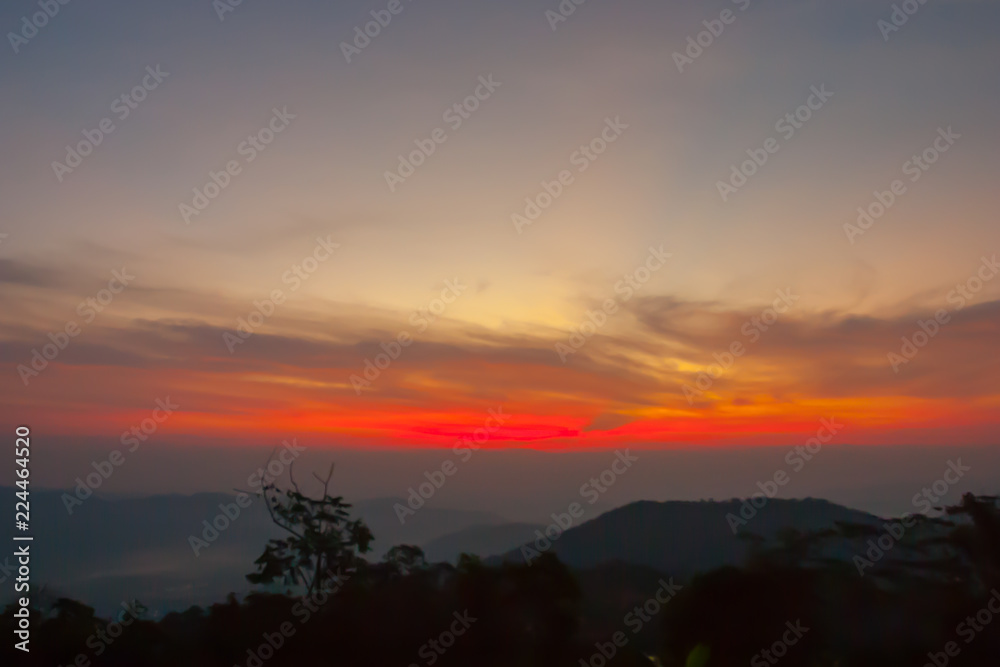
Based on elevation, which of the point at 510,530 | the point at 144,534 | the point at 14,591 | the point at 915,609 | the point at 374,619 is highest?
the point at 144,534

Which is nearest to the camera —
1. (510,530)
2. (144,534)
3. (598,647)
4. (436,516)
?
(598,647)

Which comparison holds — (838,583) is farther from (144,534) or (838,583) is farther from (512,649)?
(144,534)

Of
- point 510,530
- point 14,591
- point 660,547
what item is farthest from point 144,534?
point 14,591

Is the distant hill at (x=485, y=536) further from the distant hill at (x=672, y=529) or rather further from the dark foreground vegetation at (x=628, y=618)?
the dark foreground vegetation at (x=628, y=618)
